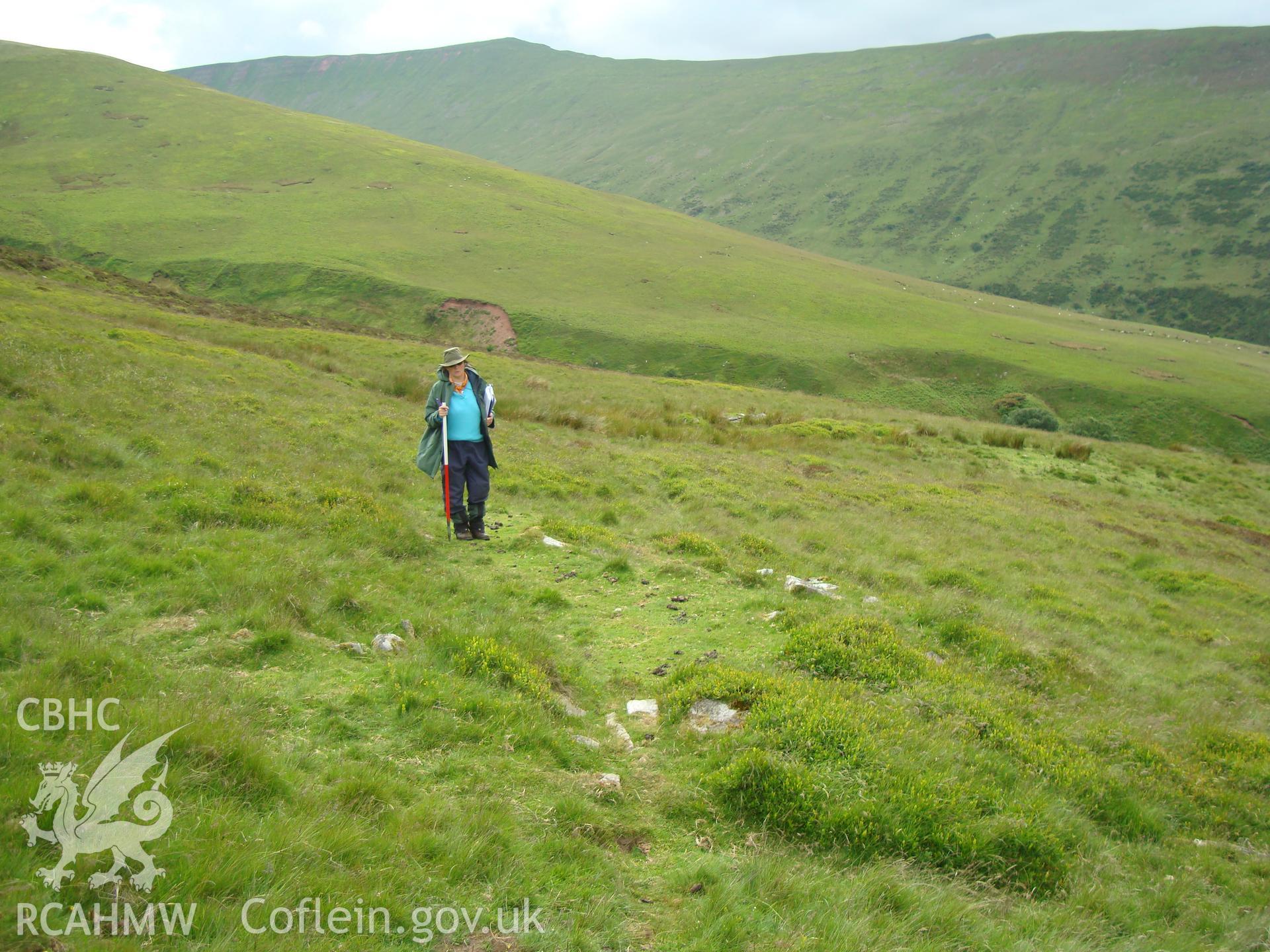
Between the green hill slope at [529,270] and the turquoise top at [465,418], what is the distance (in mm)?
47637

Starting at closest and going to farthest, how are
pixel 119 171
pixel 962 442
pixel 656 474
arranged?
pixel 656 474 < pixel 962 442 < pixel 119 171

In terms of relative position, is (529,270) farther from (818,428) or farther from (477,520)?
(477,520)

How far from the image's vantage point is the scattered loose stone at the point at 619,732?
7.14 metres

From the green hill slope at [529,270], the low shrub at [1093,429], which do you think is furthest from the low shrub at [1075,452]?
the low shrub at [1093,429]

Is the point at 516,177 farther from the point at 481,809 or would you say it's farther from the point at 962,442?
the point at 481,809

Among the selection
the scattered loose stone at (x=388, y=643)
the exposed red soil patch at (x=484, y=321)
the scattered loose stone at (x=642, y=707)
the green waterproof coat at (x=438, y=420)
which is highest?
the exposed red soil patch at (x=484, y=321)

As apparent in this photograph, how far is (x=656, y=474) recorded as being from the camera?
2081 centimetres

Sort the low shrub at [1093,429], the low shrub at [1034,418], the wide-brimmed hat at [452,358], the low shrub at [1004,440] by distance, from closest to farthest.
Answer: the wide-brimmed hat at [452,358], the low shrub at [1004,440], the low shrub at [1034,418], the low shrub at [1093,429]

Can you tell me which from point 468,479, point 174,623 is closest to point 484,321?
point 468,479

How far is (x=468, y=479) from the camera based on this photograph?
504 inches

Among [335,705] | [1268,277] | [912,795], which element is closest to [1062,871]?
[912,795]

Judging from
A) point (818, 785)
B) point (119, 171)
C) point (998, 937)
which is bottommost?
point (998, 937)

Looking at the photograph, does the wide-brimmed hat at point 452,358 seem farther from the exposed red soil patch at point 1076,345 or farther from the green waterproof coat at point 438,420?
the exposed red soil patch at point 1076,345

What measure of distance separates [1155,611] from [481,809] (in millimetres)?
16960
